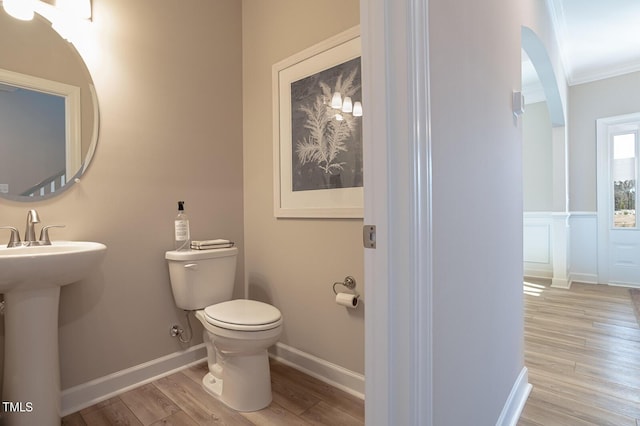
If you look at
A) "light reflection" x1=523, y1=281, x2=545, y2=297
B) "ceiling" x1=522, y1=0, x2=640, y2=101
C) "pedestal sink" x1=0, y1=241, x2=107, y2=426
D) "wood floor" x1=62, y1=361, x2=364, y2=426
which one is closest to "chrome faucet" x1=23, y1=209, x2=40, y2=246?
"pedestal sink" x1=0, y1=241, x2=107, y2=426

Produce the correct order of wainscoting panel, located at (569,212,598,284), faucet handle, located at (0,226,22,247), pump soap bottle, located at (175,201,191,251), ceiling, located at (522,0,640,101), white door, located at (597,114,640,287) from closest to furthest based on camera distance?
1. faucet handle, located at (0,226,22,247)
2. pump soap bottle, located at (175,201,191,251)
3. ceiling, located at (522,0,640,101)
4. white door, located at (597,114,640,287)
5. wainscoting panel, located at (569,212,598,284)

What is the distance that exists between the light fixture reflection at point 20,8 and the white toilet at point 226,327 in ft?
4.23

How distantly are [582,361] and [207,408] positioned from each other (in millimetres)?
2298

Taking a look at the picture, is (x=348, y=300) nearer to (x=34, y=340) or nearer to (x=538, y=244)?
(x=34, y=340)

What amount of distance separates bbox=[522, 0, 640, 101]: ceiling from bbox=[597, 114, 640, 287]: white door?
64 cm

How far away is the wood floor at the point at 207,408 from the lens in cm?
154

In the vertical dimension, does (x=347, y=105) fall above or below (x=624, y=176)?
above

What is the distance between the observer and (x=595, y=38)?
3365mm

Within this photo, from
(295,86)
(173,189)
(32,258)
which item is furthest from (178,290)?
(295,86)

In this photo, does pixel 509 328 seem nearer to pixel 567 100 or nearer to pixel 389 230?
pixel 389 230

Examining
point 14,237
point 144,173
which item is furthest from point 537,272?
point 14,237

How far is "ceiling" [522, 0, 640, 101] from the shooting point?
9.36ft

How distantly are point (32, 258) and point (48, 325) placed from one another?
1.21 ft

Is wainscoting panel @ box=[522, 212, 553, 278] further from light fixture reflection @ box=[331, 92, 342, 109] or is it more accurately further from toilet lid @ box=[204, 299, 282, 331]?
toilet lid @ box=[204, 299, 282, 331]
